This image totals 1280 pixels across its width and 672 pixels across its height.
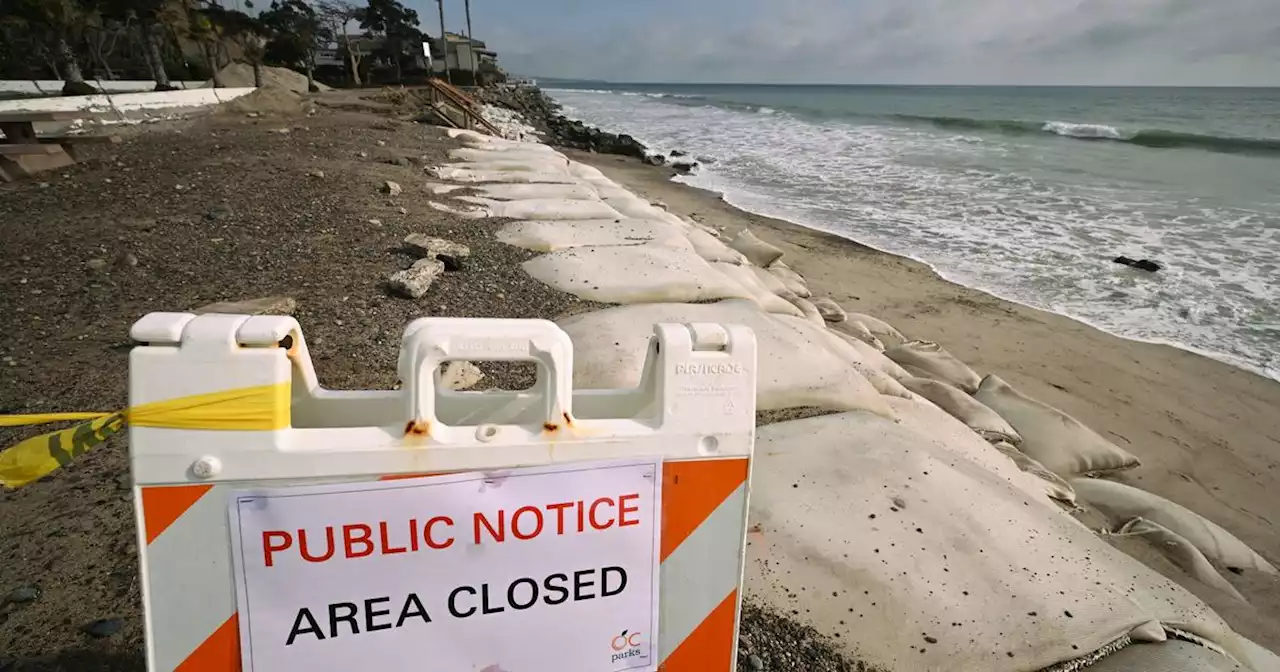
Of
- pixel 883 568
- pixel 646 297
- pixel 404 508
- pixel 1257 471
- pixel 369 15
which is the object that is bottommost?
pixel 1257 471

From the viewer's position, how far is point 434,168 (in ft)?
33.2

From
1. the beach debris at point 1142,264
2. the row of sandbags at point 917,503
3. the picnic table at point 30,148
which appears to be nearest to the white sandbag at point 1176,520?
the row of sandbags at point 917,503

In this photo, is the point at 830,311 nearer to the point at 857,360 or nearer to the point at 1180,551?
the point at 857,360

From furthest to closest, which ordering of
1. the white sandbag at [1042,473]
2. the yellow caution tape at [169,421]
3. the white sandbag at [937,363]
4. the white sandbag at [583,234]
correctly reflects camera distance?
the white sandbag at [583,234] → the white sandbag at [937,363] → the white sandbag at [1042,473] → the yellow caution tape at [169,421]

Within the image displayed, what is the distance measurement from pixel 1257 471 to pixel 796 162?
17.0 metres

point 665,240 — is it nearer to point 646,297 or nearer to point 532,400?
point 646,297

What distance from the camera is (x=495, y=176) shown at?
9727 millimetres

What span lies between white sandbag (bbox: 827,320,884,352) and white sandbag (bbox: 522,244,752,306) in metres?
1.52

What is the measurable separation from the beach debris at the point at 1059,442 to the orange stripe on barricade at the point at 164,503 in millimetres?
4663

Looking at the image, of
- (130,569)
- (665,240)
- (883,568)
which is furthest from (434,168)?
(883,568)

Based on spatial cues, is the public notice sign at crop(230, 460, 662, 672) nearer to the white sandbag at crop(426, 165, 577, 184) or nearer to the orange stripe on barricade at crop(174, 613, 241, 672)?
the orange stripe on barricade at crop(174, 613, 241, 672)

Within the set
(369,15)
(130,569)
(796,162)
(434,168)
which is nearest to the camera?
(130,569)

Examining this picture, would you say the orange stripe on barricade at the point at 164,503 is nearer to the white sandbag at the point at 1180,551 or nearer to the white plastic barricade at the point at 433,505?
the white plastic barricade at the point at 433,505

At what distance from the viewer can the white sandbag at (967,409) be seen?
4.54m
